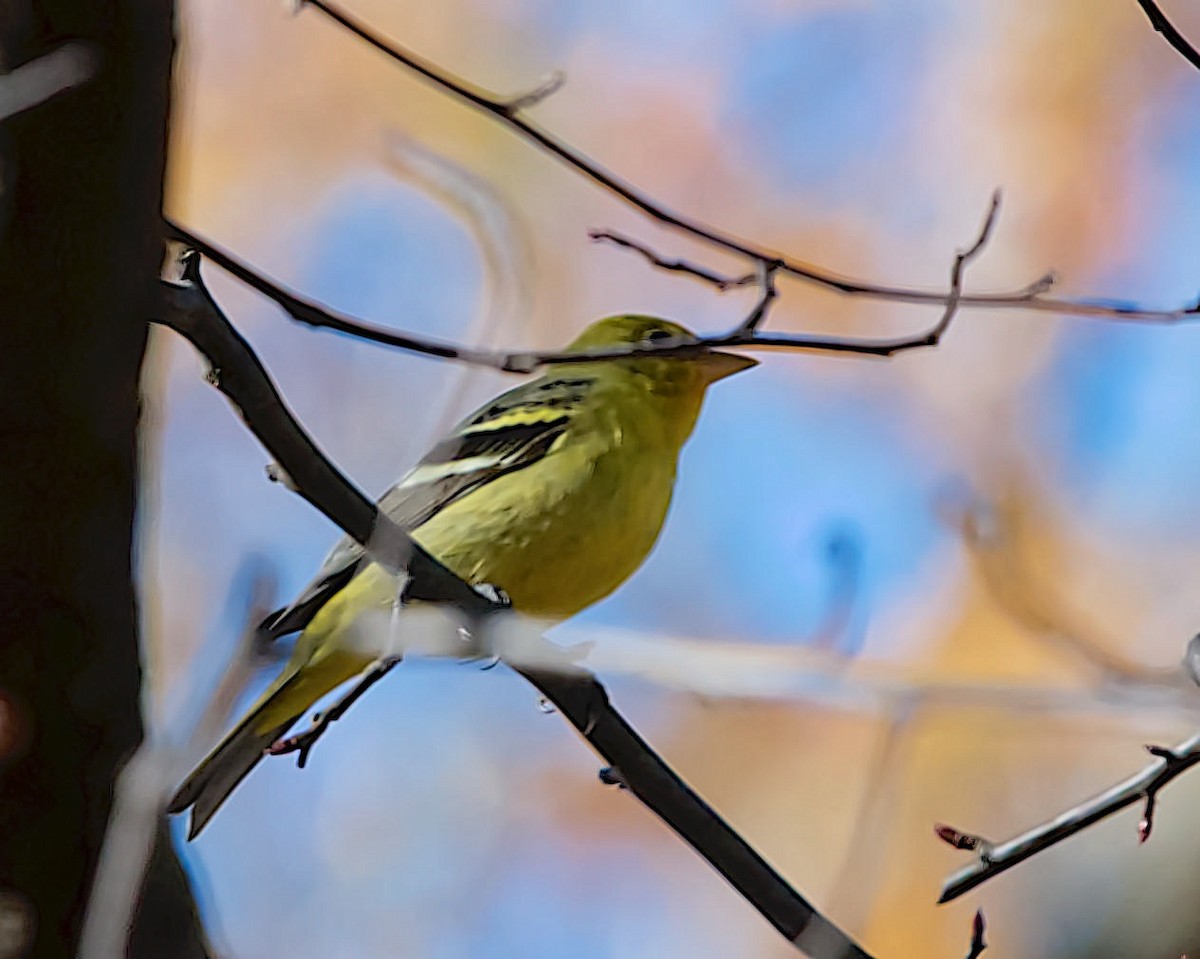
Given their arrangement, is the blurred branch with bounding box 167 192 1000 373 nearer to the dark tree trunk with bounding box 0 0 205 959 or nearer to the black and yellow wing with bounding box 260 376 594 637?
the dark tree trunk with bounding box 0 0 205 959

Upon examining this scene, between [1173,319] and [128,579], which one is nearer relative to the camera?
[128,579]

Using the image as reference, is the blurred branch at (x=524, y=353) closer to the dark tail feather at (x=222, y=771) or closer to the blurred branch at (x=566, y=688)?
the blurred branch at (x=566, y=688)

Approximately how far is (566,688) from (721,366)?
165cm

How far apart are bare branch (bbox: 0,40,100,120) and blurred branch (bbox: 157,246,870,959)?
0.22 meters

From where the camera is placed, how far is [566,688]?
2.07 meters

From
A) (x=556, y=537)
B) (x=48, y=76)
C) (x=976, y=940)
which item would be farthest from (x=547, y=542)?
(x=48, y=76)

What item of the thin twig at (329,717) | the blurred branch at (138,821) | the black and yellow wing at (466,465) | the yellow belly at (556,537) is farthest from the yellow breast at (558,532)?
the blurred branch at (138,821)

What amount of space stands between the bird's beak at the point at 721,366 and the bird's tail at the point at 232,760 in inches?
49.1

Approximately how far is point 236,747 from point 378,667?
3.78 ft

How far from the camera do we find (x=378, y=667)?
200cm

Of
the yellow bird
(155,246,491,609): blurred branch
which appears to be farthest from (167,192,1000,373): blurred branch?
the yellow bird

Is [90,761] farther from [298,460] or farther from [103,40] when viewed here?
[103,40]

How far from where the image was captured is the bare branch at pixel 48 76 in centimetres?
146

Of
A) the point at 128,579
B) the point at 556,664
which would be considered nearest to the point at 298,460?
the point at 128,579
